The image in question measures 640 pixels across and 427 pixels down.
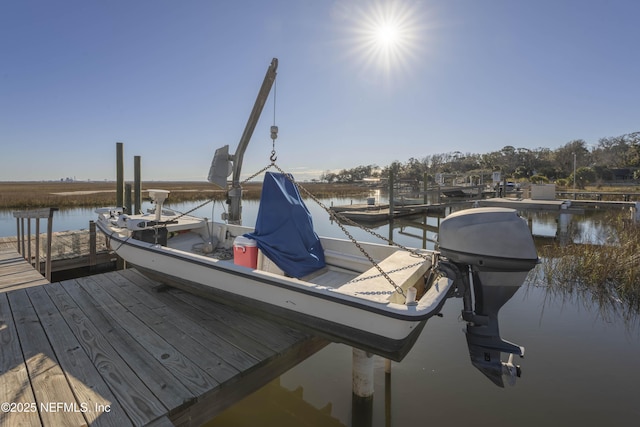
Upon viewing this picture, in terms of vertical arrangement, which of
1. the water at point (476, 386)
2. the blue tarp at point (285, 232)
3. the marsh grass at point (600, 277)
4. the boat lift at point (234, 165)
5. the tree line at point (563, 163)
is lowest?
the water at point (476, 386)

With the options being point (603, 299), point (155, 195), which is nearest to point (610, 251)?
point (603, 299)

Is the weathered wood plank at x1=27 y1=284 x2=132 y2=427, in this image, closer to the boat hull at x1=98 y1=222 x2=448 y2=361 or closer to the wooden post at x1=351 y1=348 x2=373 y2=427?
the boat hull at x1=98 y1=222 x2=448 y2=361

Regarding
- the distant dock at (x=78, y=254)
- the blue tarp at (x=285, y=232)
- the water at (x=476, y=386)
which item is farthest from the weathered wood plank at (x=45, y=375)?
the distant dock at (x=78, y=254)

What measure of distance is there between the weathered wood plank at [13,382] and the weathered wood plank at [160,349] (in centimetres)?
81

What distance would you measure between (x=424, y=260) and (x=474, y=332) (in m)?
0.88

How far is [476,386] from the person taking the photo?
156 inches

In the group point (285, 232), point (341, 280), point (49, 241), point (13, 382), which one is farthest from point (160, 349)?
point (49, 241)

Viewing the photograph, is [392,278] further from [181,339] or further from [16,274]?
[16,274]

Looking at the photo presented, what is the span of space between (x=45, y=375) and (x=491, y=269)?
3.70m

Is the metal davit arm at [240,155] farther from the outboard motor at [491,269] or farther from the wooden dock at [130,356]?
the outboard motor at [491,269]

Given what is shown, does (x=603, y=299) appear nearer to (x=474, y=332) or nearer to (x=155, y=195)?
(x=474, y=332)

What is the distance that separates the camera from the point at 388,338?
242 centimetres

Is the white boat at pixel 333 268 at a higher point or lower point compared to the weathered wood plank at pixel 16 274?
higher

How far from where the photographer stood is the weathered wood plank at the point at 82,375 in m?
2.14
